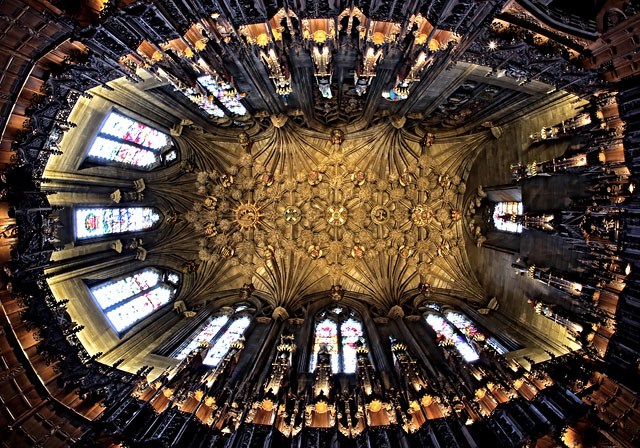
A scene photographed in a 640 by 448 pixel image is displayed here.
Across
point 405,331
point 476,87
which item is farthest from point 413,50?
point 405,331

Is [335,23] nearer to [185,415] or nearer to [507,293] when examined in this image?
[185,415]

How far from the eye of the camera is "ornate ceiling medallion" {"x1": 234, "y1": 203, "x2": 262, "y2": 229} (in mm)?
15812

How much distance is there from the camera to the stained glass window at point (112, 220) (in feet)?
32.1

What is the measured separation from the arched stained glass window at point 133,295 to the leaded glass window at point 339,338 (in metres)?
6.50

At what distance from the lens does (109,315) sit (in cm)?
1038

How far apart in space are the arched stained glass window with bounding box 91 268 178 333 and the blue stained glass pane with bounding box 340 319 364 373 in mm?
7496

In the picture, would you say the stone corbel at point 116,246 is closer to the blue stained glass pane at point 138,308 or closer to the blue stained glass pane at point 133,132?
the blue stained glass pane at point 138,308

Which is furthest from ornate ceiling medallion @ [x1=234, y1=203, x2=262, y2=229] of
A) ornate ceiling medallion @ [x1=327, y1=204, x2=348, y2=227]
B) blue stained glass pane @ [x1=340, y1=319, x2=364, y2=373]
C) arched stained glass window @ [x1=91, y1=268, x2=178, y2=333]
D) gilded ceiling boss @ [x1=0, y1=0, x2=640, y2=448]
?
blue stained glass pane @ [x1=340, y1=319, x2=364, y2=373]

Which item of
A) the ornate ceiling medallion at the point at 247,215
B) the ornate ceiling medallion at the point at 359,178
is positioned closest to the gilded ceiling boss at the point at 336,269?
the ornate ceiling medallion at the point at 359,178

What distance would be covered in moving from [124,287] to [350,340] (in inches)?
340

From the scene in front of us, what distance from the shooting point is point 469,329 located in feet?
39.8

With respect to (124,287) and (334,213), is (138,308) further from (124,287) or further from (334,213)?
(334,213)

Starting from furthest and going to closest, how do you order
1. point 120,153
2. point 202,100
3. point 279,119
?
1. point 279,119
2. point 120,153
3. point 202,100

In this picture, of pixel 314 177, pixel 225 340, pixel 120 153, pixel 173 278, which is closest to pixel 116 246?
pixel 120 153
